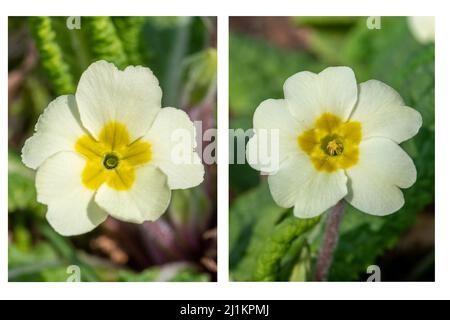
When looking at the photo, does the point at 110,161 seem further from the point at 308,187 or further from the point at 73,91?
the point at 308,187

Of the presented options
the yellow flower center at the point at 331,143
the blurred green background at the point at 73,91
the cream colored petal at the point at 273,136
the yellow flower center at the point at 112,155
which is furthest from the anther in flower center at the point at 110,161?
the yellow flower center at the point at 331,143

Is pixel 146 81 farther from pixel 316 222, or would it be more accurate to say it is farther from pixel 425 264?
pixel 425 264

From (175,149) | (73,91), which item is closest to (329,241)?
(175,149)

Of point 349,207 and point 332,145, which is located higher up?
point 332,145

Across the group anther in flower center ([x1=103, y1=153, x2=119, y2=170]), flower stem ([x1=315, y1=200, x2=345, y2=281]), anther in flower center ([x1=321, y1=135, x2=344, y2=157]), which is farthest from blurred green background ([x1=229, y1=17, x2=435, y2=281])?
anther in flower center ([x1=103, y1=153, x2=119, y2=170])

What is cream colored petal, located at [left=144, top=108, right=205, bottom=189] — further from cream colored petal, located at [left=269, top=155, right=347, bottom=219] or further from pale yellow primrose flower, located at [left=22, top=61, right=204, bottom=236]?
cream colored petal, located at [left=269, top=155, right=347, bottom=219]
